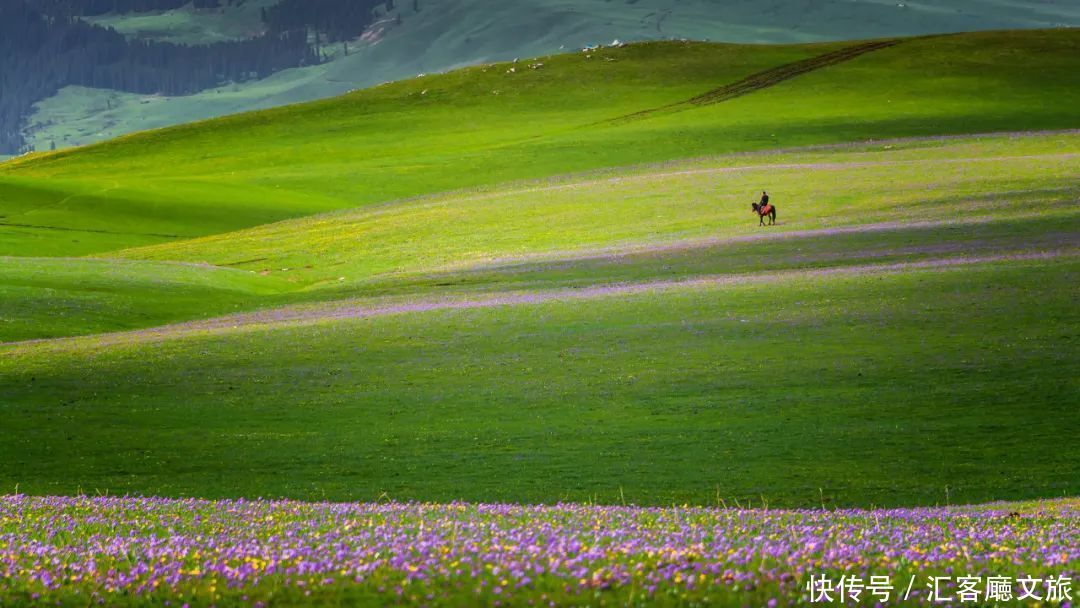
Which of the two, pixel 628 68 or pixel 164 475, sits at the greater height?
pixel 628 68

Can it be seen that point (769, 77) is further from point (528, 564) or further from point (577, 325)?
point (528, 564)

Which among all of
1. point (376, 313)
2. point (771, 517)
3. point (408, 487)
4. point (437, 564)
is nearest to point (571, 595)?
point (437, 564)

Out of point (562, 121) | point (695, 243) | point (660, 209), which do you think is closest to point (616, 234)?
point (660, 209)

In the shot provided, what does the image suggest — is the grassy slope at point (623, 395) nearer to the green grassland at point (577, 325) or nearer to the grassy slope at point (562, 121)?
the green grassland at point (577, 325)

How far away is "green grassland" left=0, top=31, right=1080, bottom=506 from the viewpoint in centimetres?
2675

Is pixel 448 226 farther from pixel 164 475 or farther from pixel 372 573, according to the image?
pixel 372 573

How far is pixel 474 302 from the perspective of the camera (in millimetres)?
48938

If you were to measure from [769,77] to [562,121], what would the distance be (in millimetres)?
29728

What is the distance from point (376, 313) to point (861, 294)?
19379 millimetres

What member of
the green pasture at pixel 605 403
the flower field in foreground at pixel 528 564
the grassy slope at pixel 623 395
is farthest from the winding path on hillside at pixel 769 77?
the flower field in foreground at pixel 528 564

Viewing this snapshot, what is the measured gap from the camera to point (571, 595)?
412 inches

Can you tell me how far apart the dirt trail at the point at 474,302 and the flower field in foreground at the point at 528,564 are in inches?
1231

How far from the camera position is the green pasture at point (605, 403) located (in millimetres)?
25719

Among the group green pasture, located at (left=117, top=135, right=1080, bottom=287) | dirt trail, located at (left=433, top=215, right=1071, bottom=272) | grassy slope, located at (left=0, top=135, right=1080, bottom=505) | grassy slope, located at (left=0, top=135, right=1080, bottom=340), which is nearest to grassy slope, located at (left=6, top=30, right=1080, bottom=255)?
grassy slope, located at (left=0, top=135, right=1080, bottom=340)
